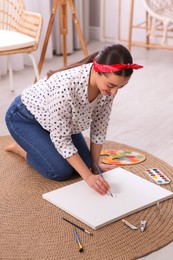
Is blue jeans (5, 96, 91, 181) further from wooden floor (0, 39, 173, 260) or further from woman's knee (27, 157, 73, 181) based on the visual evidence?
wooden floor (0, 39, 173, 260)

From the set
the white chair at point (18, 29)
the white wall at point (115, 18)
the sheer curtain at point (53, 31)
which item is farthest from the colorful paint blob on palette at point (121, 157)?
the white wall at point (115, 18)

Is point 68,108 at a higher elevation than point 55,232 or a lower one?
higher

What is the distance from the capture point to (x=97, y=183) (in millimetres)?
1521

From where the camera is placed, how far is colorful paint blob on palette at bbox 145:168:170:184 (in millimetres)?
1710

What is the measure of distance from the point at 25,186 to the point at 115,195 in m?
0.35

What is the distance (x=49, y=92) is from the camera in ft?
5.29

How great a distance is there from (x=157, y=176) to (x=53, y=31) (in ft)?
7.55

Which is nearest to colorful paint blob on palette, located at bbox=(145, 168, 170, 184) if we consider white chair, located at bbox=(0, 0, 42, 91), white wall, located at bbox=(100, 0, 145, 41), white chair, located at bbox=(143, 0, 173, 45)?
white chair, located at bbox=(0, 0, 42, 91)

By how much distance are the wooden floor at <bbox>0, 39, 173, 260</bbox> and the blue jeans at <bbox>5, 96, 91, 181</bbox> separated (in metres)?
0.43

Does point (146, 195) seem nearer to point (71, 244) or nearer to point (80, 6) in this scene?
point (71, 244)

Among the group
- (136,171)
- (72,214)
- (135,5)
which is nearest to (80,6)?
(135,5)

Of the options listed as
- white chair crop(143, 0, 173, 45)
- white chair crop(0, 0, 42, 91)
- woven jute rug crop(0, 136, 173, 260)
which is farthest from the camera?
white chair crop(143, 0, 173, 45)

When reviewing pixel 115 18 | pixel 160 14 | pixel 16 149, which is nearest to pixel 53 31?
pixel 115 18

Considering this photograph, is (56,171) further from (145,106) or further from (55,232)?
(145,106)
